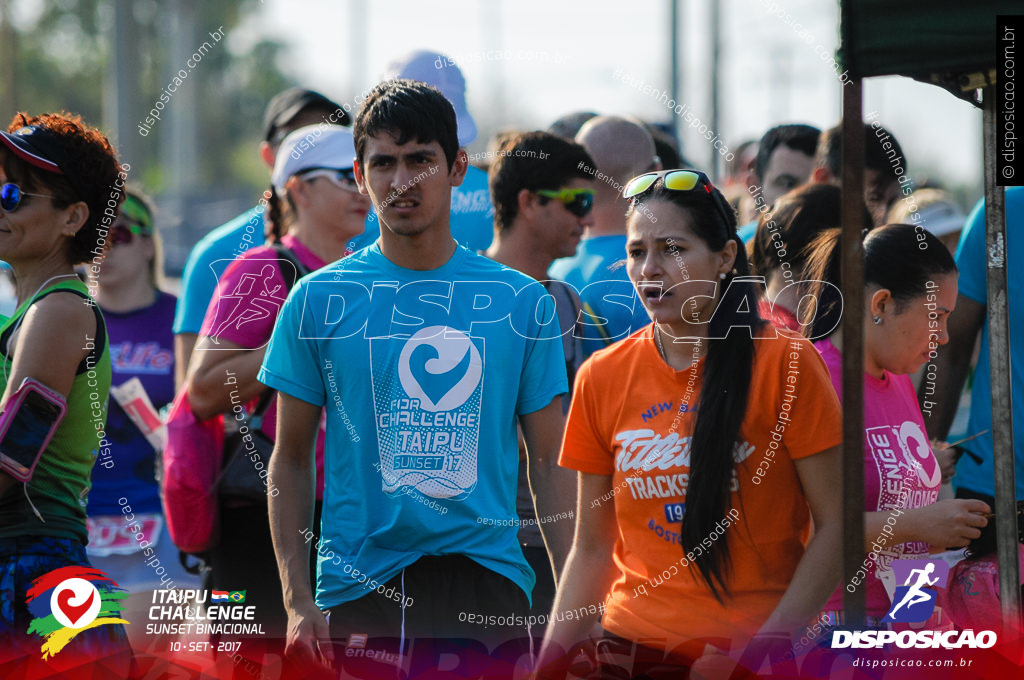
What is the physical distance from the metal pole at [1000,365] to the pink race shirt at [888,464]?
25cm

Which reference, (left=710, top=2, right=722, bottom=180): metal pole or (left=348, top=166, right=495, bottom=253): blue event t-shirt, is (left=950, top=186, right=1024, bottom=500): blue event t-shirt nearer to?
(left=348, top=166, right=495, bottom=253): blue event t-shirt

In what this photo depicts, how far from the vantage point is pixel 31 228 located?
2.88m

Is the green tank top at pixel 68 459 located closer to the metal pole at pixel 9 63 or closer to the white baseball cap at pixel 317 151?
the white baseball cap at pixel 317 151

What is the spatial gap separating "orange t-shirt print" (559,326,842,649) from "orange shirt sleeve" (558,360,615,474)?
1.7 inches

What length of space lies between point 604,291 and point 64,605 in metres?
1.82

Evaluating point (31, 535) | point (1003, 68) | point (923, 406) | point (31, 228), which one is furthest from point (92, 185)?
point (923, 406)

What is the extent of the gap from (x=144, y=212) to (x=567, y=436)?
2.86 meters

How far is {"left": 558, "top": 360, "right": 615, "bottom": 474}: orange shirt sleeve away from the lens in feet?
8.55

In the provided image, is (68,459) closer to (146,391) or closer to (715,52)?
(146,391)

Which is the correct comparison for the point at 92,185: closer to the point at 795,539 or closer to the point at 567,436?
the point at 567,436

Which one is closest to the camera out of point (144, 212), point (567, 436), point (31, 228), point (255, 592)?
point (567, 436)

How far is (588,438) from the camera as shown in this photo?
2.61 metres

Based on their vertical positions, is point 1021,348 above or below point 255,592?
above

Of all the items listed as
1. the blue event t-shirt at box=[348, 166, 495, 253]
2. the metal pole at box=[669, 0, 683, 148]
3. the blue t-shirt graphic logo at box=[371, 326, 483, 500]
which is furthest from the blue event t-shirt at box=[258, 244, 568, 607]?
the metal pole at box=[669, 0, 683, 148]
